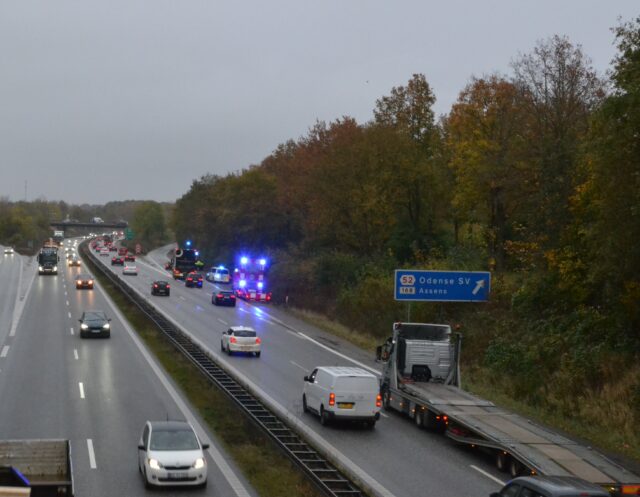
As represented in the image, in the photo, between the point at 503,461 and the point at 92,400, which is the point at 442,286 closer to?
the point at 92,400

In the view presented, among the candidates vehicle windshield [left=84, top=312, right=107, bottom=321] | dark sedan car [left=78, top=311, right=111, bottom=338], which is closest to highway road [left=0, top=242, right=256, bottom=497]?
dark sedan car [left=78, top=311, right=111, bottom=338]

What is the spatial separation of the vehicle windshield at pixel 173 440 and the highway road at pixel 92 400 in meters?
0.90

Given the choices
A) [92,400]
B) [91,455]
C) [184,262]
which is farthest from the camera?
[184,262]

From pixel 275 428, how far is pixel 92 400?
7.80 m

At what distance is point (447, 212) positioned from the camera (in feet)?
229

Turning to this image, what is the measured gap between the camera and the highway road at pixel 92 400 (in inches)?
771

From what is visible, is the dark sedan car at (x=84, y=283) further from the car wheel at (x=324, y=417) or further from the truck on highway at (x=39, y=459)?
the truck on highway at (x=39, y=459)

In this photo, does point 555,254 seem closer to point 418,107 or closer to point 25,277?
point 418,107

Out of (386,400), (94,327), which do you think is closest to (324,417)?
(386,400)

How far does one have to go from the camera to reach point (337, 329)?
2114 inches

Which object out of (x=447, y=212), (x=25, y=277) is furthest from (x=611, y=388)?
(x=25, y=277)

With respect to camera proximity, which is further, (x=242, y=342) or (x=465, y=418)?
(x=242, y=342)

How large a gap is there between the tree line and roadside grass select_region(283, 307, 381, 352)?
110 cm

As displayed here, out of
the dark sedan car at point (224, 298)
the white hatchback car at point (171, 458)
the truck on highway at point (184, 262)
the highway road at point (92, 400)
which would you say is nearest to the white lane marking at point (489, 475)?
the highway road at point (92, 400)
